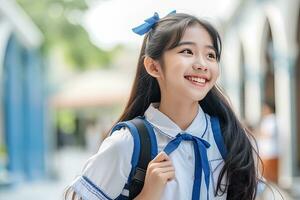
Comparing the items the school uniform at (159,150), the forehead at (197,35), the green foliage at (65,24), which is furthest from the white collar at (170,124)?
the green foliage at (65,24)

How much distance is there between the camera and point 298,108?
38.7 ft

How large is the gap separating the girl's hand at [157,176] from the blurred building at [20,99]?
9.63 metres

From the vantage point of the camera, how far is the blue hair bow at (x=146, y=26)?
215 cm

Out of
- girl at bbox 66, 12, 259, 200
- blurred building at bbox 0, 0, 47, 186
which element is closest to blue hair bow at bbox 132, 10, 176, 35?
girl at bbox 66, 12, 259, 200

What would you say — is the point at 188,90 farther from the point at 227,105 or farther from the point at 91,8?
the point at 91,8

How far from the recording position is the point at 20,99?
47.1ft

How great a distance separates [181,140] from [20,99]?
41.5 feet

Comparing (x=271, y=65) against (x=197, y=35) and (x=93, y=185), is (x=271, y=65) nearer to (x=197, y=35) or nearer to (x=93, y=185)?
(x=197, y=35)

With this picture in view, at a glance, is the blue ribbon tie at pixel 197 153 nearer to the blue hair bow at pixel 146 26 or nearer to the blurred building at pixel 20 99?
the blue hair bow at pixel 146 26

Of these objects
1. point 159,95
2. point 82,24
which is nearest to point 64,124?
point 82,24

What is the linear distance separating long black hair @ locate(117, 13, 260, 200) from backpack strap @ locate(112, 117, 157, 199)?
219 millimetres

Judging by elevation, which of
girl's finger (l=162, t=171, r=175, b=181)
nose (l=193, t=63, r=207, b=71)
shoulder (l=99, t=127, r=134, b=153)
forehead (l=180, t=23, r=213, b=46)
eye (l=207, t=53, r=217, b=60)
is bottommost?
girl's finger (l=162, t=171, r=175, b=181)

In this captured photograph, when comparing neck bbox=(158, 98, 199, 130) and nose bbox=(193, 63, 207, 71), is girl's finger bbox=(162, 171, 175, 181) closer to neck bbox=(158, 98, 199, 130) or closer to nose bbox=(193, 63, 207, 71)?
neck bbox=(158, 98, 199, 130)

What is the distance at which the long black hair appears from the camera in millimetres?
2029
